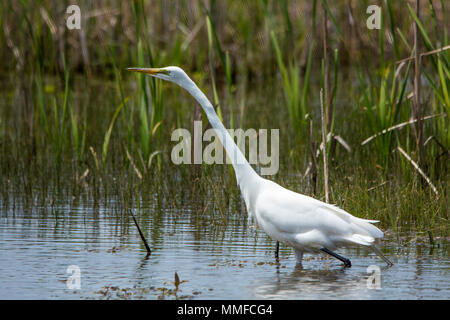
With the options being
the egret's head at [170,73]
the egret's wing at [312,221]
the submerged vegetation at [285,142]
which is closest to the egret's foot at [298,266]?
the egret's wing at [312,221]

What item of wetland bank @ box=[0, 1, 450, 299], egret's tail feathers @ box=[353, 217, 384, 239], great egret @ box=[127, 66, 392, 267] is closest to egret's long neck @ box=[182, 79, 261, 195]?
great egret @ box=[127, 66, 392, 267]

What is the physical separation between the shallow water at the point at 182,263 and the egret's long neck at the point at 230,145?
0.57 meters

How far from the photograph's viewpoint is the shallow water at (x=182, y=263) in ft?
16.3

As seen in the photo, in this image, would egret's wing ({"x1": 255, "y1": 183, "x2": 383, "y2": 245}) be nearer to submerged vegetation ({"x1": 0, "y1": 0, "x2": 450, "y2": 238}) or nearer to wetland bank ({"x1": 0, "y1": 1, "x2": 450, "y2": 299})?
wetland bank ({"x1": 0, "y1": 1, "x2": 450, "y2": 299})

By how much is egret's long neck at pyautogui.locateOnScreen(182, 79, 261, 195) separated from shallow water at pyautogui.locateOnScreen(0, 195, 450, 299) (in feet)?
1.86

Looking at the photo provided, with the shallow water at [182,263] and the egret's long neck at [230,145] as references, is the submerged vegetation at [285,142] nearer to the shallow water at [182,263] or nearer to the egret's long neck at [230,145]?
the shallow water at [182,263]

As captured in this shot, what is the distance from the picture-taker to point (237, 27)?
16812mm

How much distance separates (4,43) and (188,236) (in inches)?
411

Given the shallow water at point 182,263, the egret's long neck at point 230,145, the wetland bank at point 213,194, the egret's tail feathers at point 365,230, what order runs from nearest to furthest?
the shallow water at point 182,263 < the wetland bank at point 213,194 < the egret's tail feathers at point 365,230 < the egret's long neck at point 230,145

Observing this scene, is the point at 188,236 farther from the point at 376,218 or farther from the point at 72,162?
the point at 72,162

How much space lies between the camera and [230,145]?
5797mm

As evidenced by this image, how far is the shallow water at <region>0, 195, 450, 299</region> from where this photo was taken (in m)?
→ 4.96

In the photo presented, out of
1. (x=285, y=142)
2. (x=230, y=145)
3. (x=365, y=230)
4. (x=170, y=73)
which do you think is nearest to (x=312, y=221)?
(x=365, y=230)

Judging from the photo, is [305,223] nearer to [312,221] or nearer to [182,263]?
[312,221]
